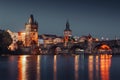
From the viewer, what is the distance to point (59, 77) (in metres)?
63.0

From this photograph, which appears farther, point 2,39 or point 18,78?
point 2,39

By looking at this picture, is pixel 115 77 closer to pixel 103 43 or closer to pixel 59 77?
pixel 59 77

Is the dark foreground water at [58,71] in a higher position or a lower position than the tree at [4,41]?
lower

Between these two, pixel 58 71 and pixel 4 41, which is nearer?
pixel 58 71

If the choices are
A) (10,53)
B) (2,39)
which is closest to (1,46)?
(2,39)

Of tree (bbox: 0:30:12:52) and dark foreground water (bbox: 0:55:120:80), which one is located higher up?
tree (bbox: 0:30:12:52)

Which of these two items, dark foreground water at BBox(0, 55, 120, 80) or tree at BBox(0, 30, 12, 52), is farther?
tree at BBox(0, 30, 12, 52)

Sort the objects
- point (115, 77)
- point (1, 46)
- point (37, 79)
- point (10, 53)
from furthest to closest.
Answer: point (10, 53) < point (1, 46) < point (115, 77) < point (37, 79)

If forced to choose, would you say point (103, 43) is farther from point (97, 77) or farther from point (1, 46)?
point (97, 77)

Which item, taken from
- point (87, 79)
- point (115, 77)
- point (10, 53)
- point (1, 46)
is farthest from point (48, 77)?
point (10, 53)

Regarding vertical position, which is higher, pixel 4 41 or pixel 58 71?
pixel 4 41

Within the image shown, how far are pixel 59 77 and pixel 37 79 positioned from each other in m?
4.74

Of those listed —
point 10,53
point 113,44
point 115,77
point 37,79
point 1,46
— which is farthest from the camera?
point 113,44

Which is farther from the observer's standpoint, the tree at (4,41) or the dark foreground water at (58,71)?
the tree at (4,41)
